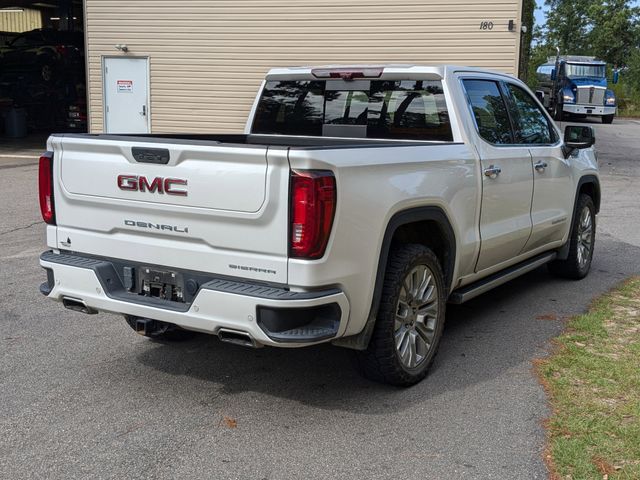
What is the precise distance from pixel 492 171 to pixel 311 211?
6.79 feet

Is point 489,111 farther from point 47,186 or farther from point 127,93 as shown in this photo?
point 127,93

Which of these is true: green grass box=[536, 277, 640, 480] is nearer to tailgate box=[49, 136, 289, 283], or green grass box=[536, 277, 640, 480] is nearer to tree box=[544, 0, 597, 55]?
tailgate box=[49, 136, 289, 283]

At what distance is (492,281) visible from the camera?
558 cm

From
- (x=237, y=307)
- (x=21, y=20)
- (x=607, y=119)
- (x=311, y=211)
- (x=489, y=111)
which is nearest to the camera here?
(x=311, y=211)

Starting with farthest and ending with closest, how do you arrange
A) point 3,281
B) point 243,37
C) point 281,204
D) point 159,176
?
1. point 243,37
2. point 3,281
3. point 159,176
4. point 281,204

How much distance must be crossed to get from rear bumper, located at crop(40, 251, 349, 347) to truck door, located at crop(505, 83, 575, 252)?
2.80 m

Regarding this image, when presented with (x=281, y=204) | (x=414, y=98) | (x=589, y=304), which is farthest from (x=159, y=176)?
(x=589, y=304)

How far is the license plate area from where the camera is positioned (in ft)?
13.2

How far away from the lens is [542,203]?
242 inches

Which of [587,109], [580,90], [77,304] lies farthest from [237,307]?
Answer: [587,109]

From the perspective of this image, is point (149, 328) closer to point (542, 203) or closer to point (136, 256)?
point (136, 256)

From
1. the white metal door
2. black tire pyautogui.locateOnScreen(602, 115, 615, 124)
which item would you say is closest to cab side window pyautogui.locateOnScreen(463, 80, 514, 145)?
the white metal door

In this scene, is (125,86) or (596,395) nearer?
(596,395)

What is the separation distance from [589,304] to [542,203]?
1033 mm
